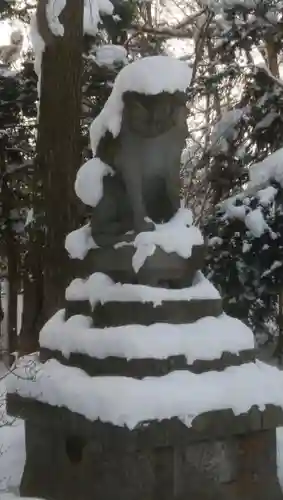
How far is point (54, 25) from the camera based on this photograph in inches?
292

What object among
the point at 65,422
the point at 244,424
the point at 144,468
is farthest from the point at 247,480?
the point at 65,422

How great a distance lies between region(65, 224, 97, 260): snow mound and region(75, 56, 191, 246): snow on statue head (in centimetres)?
7

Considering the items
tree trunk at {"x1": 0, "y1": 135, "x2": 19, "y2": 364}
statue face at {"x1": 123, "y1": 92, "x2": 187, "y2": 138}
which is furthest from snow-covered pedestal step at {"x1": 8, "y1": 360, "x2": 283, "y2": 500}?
tree trunk at {"x1": 0, "y1": 135, "x2": 19, "y2": 364}

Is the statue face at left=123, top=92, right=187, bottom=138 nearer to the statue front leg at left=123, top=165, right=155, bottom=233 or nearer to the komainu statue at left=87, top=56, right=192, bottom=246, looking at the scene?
the komainu statue at left=87, top=56, right=192, bottom=246

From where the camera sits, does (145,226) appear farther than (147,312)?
Yes

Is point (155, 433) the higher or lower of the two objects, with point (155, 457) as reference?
higher

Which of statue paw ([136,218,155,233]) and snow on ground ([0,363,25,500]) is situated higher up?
statue paw ([136,218,155,233])

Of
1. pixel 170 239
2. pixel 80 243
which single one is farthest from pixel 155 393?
pixel 80 243

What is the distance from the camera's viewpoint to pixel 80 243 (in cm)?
458

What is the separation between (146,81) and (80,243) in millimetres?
1111

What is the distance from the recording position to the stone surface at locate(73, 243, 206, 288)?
427 cm

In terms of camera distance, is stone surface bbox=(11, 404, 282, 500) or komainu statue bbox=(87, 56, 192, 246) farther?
komainu statue bbox=(87, 56, 192, 246)

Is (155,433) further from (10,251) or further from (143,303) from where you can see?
(10,251)

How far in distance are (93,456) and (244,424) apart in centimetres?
87
